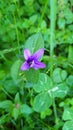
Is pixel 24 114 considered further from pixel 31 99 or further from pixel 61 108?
pixel 61 108

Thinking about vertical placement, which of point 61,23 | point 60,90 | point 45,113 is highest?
point 61,23

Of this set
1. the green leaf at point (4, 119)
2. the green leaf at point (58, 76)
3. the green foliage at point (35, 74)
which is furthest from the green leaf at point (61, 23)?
the green leaf at point (4, 119)

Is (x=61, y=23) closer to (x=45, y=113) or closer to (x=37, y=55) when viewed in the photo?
(x=45, y=113)

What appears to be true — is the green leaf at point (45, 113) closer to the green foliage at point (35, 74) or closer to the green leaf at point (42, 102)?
the green foliage at point (35, 74)

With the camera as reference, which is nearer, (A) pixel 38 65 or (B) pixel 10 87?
(A) pixel 38 65

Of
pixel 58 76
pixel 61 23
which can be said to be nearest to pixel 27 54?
pixel 58 76

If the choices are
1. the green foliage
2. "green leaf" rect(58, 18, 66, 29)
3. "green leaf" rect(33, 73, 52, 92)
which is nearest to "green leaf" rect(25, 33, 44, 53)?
the green foliage

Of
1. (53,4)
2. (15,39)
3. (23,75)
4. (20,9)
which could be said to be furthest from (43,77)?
(20,9)

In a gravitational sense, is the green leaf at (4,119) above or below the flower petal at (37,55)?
below

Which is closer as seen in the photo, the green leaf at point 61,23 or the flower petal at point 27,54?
the flower petal at point 27,54
